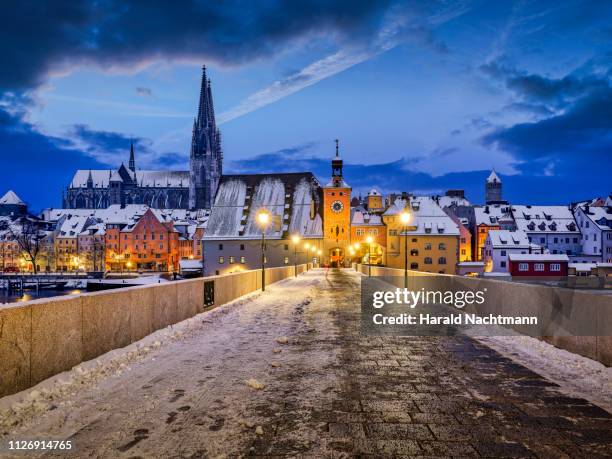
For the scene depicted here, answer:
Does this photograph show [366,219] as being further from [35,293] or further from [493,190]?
[493,190]

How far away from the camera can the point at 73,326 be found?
25.4 feet

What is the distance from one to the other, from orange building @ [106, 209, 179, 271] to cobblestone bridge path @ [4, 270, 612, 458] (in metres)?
107

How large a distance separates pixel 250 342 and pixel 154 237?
108 meters

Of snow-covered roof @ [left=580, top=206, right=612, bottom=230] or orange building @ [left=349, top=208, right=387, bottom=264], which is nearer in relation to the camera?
orange building @ [left=349, top=208, right=387, bottom=264]

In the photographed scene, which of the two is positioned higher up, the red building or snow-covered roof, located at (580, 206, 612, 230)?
snow-covered roof, located at (580, 206, 612, 230)

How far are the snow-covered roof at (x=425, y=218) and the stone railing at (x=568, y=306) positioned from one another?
78.2m

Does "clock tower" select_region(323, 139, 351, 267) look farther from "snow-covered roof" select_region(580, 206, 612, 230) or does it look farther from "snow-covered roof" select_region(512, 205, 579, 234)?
"snow-covered roof" select_region(580, 206, 612, 230)

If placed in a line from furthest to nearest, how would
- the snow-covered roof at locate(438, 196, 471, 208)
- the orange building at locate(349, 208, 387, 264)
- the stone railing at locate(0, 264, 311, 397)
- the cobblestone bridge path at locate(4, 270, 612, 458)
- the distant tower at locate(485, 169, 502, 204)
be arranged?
the distant tower at locate(485, 169, 502, 204) < the snow-covered roof at locate(438, 196, 471, 208) < the orange building at locate(349, 208, 387, 264) < the stone railing at locate(0, 264, 311, 397) < the cobblestone bridge path at locate(4, 270, 612, 458)

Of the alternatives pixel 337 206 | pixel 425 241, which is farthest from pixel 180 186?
pixel 425 241

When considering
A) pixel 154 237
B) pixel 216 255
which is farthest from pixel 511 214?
pixel 154 237

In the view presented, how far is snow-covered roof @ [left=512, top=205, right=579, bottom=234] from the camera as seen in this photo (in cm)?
10825

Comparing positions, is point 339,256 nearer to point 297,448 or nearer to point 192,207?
point 297,448

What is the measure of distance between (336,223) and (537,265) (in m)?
36.1

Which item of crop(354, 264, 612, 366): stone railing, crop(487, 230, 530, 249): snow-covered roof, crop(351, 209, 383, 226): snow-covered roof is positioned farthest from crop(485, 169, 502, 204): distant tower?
crop(354, 264, 612, 366): stone railing
